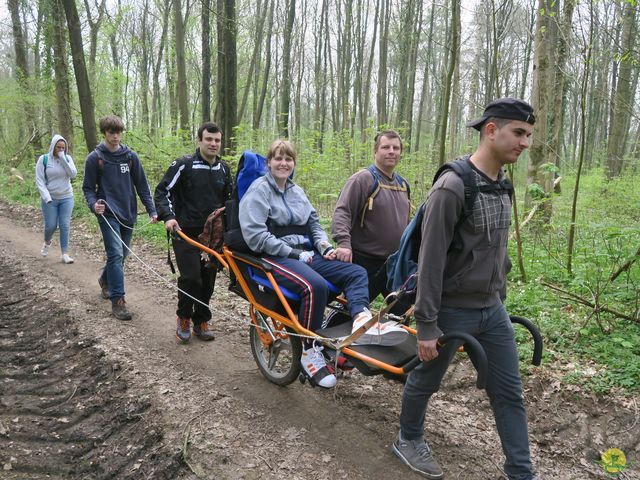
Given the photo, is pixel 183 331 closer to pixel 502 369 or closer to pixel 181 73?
pixel 502 369

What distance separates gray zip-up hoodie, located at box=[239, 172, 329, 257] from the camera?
3.77 metres

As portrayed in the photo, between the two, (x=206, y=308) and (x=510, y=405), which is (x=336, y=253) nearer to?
(x=510, y=405)

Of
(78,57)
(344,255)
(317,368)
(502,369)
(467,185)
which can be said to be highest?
(78,57)

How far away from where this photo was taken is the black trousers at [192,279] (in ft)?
16.0

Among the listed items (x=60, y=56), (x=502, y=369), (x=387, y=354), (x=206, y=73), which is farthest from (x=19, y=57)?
(x=502, y=369)

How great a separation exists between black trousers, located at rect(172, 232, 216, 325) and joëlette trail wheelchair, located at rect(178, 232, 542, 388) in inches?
8.5

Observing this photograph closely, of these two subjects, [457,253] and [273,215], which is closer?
[457,253]

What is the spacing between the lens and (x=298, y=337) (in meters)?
3.73

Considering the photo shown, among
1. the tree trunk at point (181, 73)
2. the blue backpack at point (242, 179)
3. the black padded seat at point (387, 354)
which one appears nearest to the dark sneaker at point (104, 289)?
the blue backpack at point (242, 179)

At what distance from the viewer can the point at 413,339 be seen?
3.17 m

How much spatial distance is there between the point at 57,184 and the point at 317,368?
21.9ft

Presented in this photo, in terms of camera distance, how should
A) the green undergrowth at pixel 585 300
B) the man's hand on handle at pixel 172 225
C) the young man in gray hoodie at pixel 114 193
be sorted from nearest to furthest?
the green undergrowth at pixel 585 300 → the man's hand on handle at pixel 172 225 → the young man in gray hoodie at pixel 114 193

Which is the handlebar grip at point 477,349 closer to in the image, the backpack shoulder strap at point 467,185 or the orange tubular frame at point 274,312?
the orange tubular frame at point 274,312

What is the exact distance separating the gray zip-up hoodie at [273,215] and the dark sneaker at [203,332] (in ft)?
6.17
